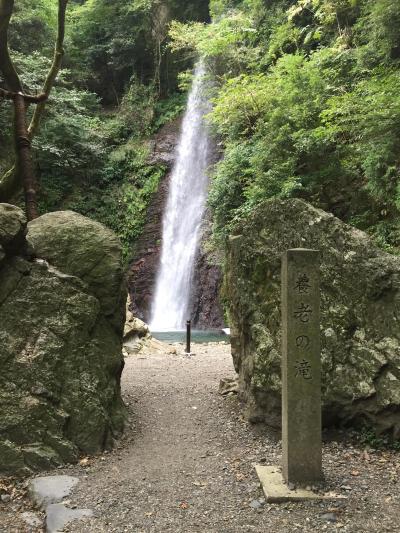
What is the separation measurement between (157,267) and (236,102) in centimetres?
864

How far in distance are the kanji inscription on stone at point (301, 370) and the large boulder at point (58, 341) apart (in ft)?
7.33

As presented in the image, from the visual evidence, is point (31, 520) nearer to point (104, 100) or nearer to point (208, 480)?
point (208, 480)

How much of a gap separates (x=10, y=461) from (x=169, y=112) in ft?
75.1

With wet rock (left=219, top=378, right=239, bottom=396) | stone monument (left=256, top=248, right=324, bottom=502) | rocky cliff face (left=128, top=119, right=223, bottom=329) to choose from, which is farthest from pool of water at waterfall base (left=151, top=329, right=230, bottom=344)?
stone monument (left=256, top=248, right=324, bottom=502)

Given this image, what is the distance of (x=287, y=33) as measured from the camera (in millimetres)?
16359

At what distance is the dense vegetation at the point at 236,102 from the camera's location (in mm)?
10956

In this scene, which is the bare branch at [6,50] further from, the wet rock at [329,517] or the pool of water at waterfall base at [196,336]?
the pool of water at waterfall base at [196,336]

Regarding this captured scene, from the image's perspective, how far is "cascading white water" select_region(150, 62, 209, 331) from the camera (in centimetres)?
1952

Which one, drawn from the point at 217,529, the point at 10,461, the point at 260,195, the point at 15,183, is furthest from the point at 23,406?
the point at 260,195

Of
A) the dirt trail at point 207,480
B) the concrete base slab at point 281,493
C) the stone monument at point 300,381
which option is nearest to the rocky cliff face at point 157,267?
the dirt trail at point 207,480

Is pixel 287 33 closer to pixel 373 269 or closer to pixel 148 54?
pixel 148 54

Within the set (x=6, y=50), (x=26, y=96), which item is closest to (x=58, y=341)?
(x=26, y=96)

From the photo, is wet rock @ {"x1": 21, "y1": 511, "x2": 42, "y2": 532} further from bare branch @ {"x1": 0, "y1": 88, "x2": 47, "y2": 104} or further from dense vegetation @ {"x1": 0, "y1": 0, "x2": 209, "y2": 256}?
dense vegetation @ {"x1": 0, "y1": 0, "x2": 209, "y2": 256}

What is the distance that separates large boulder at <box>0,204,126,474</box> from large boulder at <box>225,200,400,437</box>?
1.69m
